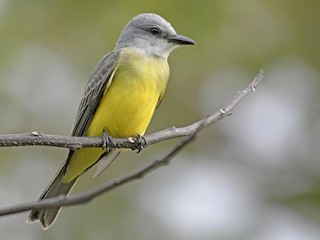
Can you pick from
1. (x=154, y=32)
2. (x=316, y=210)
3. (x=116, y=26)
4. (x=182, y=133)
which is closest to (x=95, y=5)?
(x=116, y=26)

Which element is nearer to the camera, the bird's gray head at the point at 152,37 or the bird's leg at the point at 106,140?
the bird's leg at the point at 106,140

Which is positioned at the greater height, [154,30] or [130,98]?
[154,30]

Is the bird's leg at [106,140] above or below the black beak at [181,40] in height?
below

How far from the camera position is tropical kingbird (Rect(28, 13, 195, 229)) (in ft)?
15.7

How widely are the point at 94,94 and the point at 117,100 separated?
8.4 inches

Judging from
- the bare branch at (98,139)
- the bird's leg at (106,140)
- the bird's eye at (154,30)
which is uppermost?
the bird's eye at (154,30)

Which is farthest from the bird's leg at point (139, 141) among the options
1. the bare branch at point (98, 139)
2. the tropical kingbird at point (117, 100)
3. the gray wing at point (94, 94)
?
the gray wing at point (94, 94)

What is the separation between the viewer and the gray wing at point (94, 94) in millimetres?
4914

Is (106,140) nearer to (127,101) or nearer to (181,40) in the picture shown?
(127,101)

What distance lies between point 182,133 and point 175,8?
139 inches

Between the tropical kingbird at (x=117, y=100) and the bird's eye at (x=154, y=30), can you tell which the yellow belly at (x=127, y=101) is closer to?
the tropical kingbird at (x=117, y=100)

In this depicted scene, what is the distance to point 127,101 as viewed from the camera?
4789 millimetres

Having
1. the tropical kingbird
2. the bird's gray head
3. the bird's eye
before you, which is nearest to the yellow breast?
the tropical kingbird

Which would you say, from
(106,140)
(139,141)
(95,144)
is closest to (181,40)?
(139,141)
